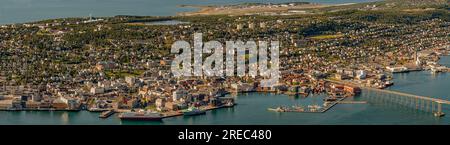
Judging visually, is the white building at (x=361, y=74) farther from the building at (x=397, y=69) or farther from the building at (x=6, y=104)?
the building at (x=6, y=104)

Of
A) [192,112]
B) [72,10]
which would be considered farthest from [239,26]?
[72,10]

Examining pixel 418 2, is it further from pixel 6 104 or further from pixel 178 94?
pixel 6 104

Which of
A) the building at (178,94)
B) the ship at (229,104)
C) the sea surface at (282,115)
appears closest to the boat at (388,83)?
the sea surface at (282,115)

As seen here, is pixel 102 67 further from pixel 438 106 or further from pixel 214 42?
pixel 438 106

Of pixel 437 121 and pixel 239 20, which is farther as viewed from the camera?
pixel 239 20

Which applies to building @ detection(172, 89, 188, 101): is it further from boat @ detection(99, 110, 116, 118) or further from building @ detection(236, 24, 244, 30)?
building @ detection(236, 24, 244, 30)

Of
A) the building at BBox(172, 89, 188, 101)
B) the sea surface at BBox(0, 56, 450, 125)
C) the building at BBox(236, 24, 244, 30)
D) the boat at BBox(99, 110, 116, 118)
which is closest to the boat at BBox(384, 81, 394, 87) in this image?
the sea surface at BBox(0, 56, 450, 125)
